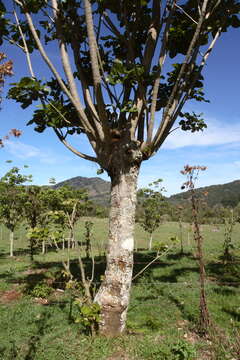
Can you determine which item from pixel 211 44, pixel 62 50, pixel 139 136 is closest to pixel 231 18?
pixel 211 44

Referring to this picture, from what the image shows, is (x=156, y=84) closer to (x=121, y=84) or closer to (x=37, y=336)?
(x=121, y=84)

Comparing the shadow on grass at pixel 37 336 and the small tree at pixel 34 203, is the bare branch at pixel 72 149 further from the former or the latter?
the small tree at pixel 34 203

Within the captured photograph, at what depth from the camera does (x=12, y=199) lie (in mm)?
20422

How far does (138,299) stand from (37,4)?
7.84m

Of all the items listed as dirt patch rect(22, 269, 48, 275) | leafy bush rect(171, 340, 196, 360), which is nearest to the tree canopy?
leafy bush rect(171, 340, 196, 360)

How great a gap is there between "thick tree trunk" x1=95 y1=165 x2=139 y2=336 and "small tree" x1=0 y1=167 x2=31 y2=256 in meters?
14.5

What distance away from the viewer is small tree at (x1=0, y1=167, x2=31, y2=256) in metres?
18.5

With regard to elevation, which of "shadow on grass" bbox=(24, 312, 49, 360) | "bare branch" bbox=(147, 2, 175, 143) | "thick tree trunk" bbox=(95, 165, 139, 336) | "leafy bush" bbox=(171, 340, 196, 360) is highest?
"bare branch" bbox=(147, 2, 175, 143)

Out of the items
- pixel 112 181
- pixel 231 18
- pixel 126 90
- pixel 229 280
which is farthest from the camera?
pixel 229 280

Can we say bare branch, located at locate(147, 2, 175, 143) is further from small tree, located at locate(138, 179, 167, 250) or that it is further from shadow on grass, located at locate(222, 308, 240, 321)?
small tree, located at locate(138, 179, 167, 250)

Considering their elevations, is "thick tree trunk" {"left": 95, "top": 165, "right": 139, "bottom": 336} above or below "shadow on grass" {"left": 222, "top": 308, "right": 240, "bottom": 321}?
above

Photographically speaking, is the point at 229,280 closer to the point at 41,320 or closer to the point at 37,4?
the point at 41,320

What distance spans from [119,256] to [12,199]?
18178 millimetres

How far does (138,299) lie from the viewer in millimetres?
7051
